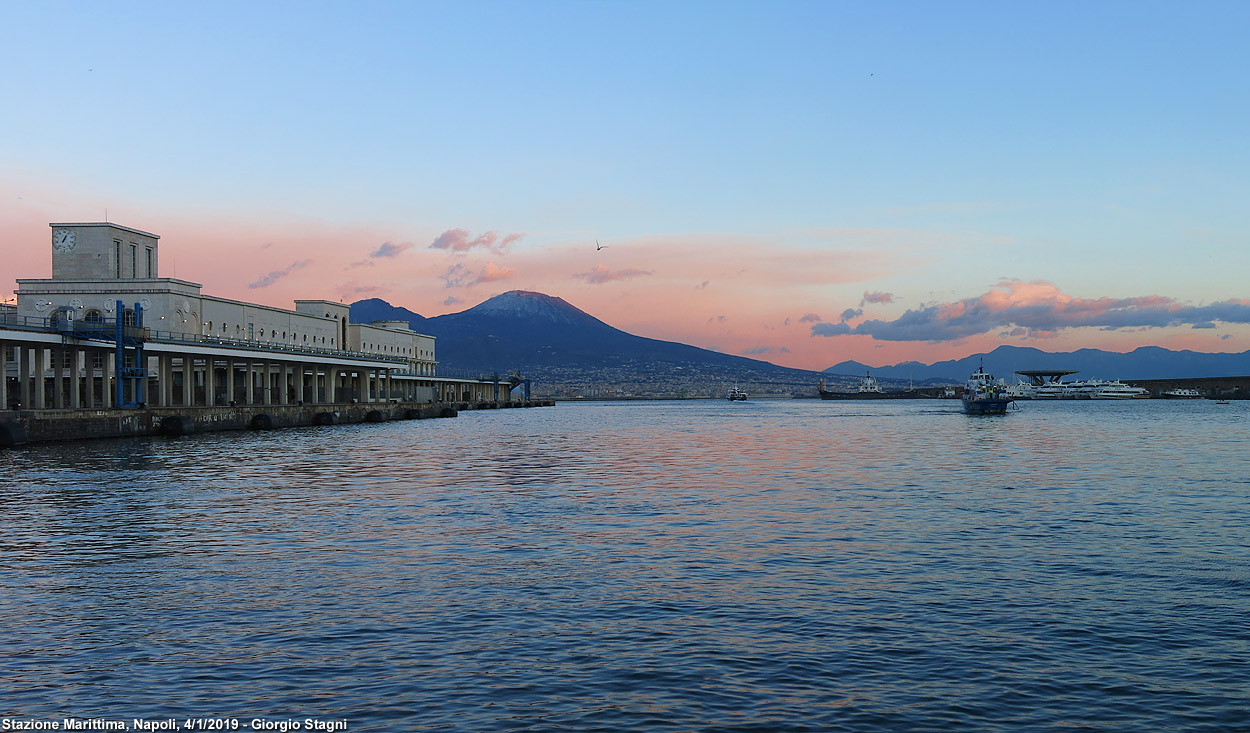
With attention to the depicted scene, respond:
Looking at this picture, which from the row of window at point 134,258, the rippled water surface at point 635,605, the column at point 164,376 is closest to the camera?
the rippled water surface at point 635,605

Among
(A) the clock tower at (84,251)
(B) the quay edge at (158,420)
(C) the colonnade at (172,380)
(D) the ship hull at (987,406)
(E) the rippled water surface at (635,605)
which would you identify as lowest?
(E) the rippled water surface at (635,605)

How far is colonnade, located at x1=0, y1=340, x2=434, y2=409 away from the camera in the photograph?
72312mm

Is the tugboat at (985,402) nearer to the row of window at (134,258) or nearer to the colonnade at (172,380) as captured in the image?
the colonnade at (172,380)

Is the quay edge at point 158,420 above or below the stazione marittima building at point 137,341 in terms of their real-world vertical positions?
below

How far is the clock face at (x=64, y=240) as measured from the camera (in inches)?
3927

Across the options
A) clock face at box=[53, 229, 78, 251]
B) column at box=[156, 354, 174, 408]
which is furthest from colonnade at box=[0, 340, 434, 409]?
clock face at box=[53, 229, 78, 251]

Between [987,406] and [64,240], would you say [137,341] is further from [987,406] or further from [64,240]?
[987,406]

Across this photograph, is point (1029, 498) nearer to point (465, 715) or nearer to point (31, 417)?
point (465, 715)

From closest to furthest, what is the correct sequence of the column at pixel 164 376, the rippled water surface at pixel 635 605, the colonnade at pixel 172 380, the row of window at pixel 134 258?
the rippled water surface at pixel 635 605 < the colonnade at pixel 172 380 < the column at pixel 164 376 < the row of window at pixel 134 258

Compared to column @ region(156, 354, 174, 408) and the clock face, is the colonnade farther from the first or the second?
the clock face

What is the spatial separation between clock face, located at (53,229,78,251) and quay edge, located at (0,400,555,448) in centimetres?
2806

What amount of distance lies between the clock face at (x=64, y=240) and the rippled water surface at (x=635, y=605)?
73091 millimetres

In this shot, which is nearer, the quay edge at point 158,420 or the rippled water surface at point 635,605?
the rippled water surface at point 635,605

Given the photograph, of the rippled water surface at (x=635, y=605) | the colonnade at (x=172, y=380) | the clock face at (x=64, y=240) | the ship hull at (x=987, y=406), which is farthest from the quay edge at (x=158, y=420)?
the ship hull at (x=987, y=406)
